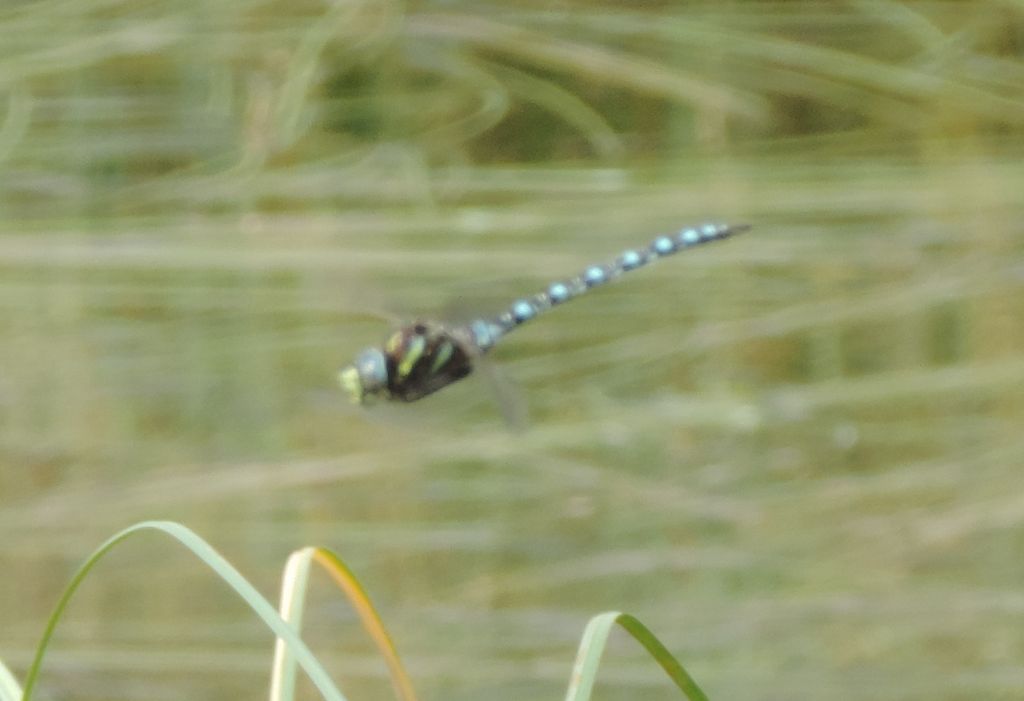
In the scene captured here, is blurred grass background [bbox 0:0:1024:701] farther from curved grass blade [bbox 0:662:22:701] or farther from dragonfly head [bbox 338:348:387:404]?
curved grass blade [bbox 0:662:22:701]

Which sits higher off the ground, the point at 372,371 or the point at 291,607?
the point at 372,371

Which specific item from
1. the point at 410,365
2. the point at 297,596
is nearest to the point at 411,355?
the point at 410,365

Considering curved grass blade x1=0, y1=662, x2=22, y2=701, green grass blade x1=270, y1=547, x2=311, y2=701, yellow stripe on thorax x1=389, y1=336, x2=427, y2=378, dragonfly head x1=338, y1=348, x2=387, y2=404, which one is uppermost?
yellow stripe on thorax x1=389, y1=336, x2=427, y2=378

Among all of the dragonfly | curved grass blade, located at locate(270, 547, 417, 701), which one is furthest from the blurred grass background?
curved grass blade, located at locate(270, 547, 417, 701)

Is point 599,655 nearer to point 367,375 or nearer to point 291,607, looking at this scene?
point 291,607

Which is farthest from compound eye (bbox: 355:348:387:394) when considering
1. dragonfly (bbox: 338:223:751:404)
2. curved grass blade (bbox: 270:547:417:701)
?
curved grass blade (bbox: 270:547:417:701)

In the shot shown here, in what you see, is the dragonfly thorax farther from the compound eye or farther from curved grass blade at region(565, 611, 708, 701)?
curved grass blade at region(565, 611, 708, 701)

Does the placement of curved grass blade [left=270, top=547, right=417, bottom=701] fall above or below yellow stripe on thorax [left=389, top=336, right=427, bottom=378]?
below

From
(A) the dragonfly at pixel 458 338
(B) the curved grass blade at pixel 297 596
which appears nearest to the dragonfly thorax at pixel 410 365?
(A) the dragonfly at pixel 458 338

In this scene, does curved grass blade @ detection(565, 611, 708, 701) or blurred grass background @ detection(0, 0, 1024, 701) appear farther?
blurred grass background @ detection(0, 0, 1024, 701)
